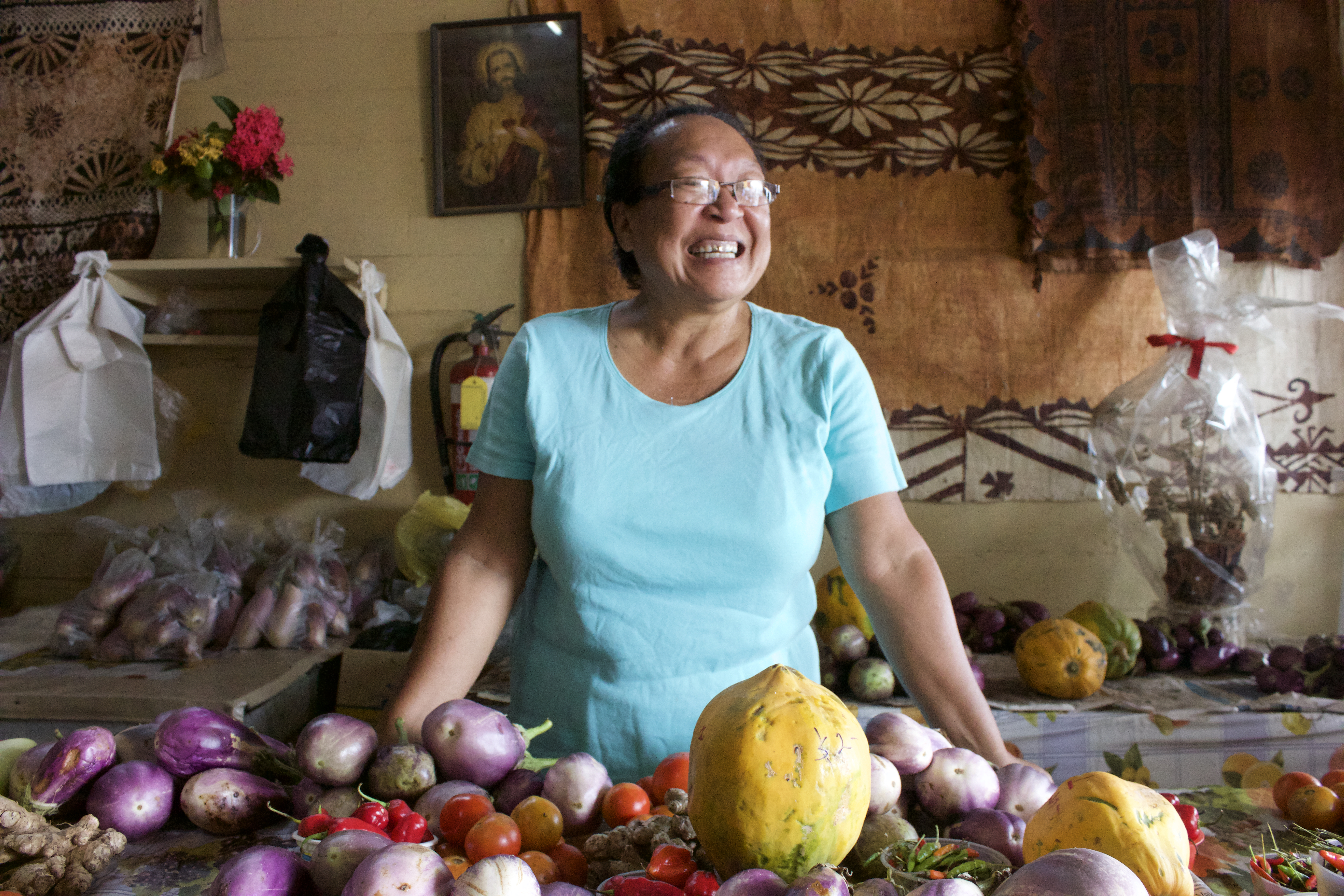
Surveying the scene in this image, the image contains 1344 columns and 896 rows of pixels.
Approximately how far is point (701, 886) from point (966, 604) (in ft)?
6.41

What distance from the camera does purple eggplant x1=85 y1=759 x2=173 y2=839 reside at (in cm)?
75

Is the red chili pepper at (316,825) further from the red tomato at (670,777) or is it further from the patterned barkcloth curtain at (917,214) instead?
the patterned barkcloth curtain at (917,214)

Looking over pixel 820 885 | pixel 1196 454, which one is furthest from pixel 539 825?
pixel 1196 454

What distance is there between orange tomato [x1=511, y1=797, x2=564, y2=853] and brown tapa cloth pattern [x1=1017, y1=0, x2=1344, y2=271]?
2427 millimetres

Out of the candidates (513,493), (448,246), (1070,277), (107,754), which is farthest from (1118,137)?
(107,754)

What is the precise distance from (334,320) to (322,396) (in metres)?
0.24

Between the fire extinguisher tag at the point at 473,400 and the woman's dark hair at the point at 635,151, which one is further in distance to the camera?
the fire extinguisher tag at the point at 473,400

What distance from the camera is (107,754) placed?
2.59 ft

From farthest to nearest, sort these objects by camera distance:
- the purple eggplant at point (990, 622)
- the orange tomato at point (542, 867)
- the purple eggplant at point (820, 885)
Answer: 1. the purple eggplant at point (990, 622)
2. the orange tomato at point (542, 867)
3. the purple eggplant at point (820, 885)

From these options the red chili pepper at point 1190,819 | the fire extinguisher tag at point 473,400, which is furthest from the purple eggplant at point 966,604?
the red chili pepper at point 1190,819

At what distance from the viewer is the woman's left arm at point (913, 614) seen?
109cm

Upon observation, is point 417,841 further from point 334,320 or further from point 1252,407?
point 1252,407

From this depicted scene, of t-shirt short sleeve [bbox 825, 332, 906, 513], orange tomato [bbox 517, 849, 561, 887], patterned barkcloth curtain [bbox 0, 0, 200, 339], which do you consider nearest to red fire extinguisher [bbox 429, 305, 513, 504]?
patterned barkcloth curtain [bbox 0, 0, 200, 339]

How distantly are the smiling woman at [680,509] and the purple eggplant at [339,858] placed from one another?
0.50m
